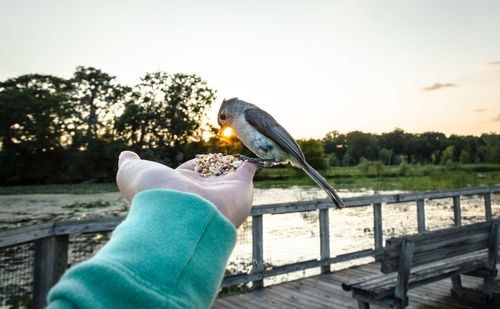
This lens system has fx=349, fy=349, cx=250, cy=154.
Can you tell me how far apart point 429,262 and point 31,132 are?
106ft

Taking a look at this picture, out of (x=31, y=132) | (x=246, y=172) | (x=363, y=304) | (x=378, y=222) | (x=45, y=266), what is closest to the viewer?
(x=246, y=172)

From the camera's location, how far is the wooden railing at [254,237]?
3.26m

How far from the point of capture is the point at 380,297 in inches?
160

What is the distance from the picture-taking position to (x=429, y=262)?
4.33 meters

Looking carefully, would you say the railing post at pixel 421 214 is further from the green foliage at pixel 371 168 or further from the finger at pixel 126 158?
the green foliage at pixel 371 168

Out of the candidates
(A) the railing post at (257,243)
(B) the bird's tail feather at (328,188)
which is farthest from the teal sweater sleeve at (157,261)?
(A) the railing post at (257,243)

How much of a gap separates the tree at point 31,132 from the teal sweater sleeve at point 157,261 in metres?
32.2

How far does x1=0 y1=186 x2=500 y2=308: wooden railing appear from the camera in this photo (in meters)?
3.26

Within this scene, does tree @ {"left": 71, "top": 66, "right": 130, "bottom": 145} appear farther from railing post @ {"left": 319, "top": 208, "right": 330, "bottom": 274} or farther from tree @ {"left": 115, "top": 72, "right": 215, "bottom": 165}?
railing post @ {"left": 319, "top": 208, "right": 330, "bottom": 274}

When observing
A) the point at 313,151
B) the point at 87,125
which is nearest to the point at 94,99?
the point at 87,125

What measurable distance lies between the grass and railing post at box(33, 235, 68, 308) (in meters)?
21.5

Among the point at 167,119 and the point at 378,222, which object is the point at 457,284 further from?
the point at 167,119

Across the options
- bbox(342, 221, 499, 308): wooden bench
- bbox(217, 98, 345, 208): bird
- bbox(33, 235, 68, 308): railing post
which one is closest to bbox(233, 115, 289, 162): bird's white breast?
bbox(217, 98, 345, 208): bird

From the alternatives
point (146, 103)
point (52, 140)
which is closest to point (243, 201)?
point (146, 103)
